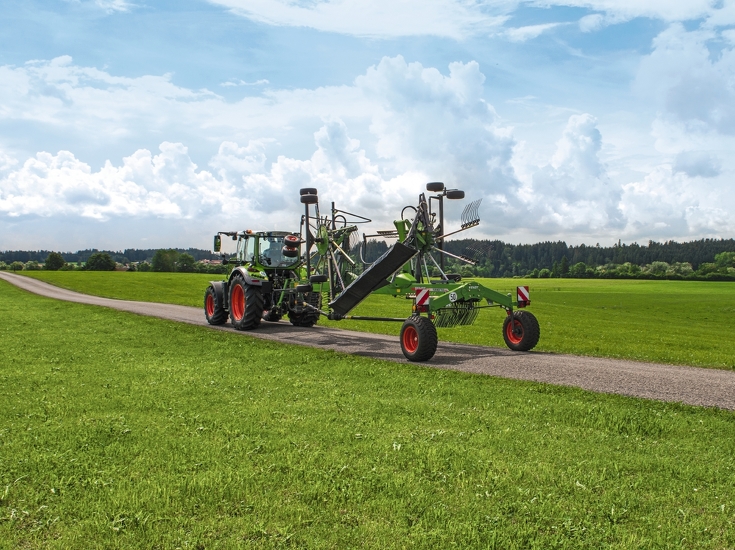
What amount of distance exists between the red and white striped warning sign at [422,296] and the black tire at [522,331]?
280 centimetres

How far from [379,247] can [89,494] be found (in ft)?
43.8

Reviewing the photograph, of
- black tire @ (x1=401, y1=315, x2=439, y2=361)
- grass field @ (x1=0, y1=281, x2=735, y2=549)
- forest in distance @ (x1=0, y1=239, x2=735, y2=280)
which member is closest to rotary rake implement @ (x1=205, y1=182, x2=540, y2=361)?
black tire @ (x1=401, y1=315, x2=439, y2=361)

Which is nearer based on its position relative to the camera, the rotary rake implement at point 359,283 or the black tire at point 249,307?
the rotary rake implement at point 359,283

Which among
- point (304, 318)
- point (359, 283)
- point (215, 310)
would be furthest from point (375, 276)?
point (215, 310)

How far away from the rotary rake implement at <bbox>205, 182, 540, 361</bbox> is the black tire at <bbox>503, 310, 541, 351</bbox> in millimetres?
25

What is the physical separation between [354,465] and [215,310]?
18057 mm

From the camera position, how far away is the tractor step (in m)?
15.5

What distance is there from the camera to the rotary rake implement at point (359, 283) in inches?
594

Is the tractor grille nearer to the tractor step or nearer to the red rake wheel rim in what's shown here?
the tractor step

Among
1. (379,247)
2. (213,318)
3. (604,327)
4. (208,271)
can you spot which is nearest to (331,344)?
(379,247)

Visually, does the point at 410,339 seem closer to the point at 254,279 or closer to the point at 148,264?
the point at 254,279

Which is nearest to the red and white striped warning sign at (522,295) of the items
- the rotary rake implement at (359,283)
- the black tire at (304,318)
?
the rotary rake implement at (359,283)

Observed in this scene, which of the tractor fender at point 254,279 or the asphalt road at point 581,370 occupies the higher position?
the tractor fender at point 254,279

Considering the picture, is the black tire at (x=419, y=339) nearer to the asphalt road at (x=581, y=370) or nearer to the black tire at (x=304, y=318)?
the asphalt road at (x=581, y=370)
